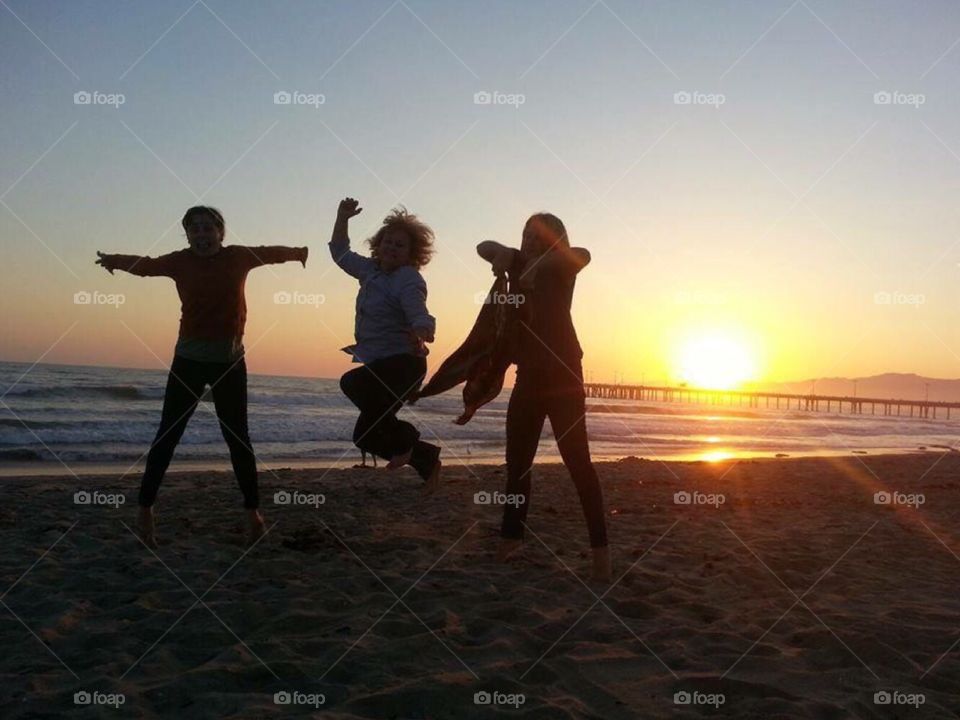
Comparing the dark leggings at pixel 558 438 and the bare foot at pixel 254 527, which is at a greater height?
the dark leggings at pixel 558 438

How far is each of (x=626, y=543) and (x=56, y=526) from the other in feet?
13.0

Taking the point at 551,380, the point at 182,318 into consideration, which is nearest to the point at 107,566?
the point at 182,318

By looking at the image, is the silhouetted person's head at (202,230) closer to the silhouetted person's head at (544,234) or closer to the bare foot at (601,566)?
the silhouetted person's head at (544,234)

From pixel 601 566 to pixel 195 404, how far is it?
249cm

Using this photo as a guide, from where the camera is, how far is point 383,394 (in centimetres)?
468

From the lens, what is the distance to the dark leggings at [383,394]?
184 inches

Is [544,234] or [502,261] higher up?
[544,234]

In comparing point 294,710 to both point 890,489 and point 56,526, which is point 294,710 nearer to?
point 56,526

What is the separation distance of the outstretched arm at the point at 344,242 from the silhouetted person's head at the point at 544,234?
100 centimetres

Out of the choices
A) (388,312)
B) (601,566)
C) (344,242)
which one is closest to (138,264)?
(344,242)

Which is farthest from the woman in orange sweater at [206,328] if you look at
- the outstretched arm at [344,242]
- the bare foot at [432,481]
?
the bare foot at [432,481]

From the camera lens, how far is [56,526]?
18.4 ft

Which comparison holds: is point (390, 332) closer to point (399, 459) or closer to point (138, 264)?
point (399, 459)

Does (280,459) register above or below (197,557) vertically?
above
